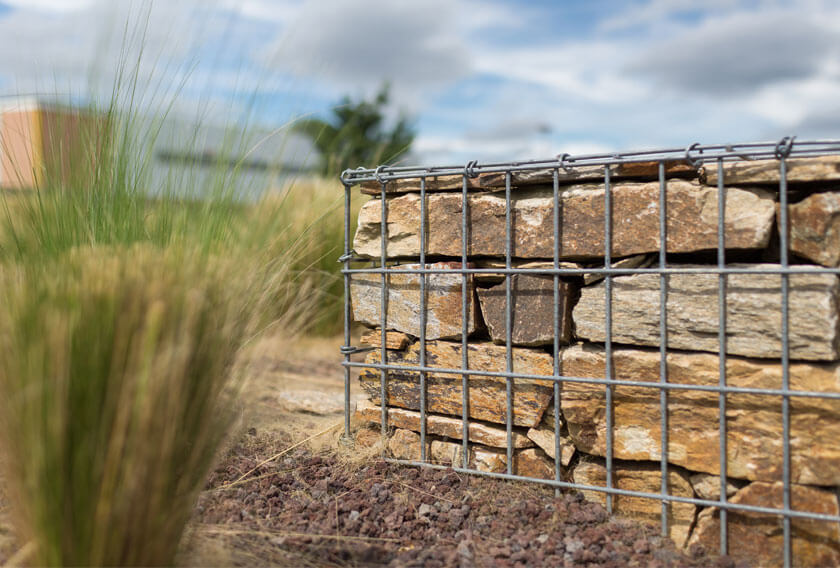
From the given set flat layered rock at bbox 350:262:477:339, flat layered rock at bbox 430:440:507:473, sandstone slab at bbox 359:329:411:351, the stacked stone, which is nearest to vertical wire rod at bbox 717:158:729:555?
the stacked stone

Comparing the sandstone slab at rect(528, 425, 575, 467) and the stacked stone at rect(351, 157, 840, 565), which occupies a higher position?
the stacked stone at rect(351, 157, 840, 565)

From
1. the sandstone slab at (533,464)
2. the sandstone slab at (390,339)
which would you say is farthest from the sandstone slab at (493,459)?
the sandstone slab at (390,339)

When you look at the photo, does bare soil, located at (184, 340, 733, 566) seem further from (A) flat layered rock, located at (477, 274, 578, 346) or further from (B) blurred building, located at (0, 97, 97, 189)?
(B) blurred building, located at (0, 97, 97, 189)

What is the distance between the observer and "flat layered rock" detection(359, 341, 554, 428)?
8.51 ft

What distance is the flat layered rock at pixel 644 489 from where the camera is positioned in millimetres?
2369

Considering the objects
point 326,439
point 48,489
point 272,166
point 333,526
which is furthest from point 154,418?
point 326,439

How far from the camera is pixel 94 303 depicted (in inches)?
60.9

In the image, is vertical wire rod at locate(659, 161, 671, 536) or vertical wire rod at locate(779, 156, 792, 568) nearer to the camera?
vertical wire rod at locate(779, 156, 792, 568)

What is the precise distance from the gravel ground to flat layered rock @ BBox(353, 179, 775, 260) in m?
0.87

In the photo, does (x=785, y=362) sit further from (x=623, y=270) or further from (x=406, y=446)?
(x=406, y=446)

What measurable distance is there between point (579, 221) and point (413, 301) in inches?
29.4

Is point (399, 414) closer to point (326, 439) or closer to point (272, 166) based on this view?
point (326, 439)

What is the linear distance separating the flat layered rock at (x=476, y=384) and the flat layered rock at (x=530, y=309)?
2.4 inches

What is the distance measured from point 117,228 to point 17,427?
987 millimetres
